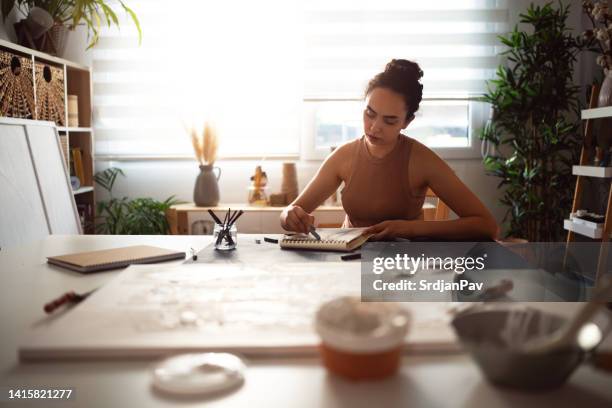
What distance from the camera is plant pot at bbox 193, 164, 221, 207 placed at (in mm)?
3246

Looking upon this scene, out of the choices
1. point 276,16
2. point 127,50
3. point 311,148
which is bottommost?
point 311,148

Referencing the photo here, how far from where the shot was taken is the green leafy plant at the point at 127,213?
3.19 meters

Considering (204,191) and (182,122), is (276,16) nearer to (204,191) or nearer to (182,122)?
(182,122)

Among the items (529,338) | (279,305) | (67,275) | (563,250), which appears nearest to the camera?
(529,338)

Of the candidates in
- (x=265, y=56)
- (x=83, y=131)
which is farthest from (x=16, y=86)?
(x=265, y=56)

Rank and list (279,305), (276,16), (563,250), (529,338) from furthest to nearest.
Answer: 1. (276,16)
2. (563,250)
3. (279,305)
4. (529,338)

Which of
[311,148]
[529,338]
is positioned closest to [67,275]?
[529,338]

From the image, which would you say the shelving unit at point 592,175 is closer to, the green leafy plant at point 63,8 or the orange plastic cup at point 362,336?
the orange plastic cup at point 362,336

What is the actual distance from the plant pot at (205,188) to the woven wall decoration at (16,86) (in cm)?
96

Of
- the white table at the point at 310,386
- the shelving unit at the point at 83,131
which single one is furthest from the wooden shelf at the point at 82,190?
the white table at the point at 310,386

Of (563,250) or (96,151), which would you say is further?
(96,151)

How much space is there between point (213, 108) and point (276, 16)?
0.71 metres

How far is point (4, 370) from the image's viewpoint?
645 millimetres

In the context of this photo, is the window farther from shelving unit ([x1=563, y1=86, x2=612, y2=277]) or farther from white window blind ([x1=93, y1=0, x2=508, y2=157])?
shelving unit ([x1=563, y1=86, x2=612, y2=277])
